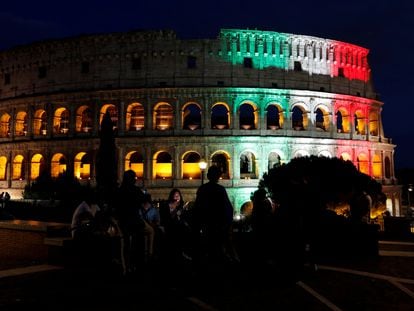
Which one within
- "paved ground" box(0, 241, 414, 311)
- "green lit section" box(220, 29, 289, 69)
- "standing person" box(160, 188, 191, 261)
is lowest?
"paved ground" box(0, 241, 414, 311)

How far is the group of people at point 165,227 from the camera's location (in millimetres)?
7371

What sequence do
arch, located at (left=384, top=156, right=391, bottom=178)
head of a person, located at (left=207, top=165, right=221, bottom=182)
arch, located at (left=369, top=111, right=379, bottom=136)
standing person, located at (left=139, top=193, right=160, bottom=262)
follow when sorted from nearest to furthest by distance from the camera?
head of a person, located at (left=207, top=165, right=221, bottom=182) → standing person, located at (left=139, top=193, right=160, bottom=262) → arch, located at (left=369, top=111, right=379, bottom=136) → arch, located at (left=384, top=156, right=391, bottom=178)

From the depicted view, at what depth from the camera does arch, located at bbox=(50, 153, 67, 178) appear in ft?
113

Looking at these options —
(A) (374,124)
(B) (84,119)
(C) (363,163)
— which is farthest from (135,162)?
(A) (374,124)

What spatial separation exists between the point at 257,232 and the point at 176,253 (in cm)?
166

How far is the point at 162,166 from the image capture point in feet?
113

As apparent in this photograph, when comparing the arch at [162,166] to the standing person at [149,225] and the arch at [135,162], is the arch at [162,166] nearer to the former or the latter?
the arch at [135,162]

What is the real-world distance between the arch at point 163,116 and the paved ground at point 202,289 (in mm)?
25485

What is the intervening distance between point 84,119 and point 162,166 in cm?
768

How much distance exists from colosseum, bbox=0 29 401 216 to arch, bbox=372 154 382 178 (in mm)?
1547

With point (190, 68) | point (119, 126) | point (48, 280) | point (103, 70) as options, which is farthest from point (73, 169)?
point (48, 280)

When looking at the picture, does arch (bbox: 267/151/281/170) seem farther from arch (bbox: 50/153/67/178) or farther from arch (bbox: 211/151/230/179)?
arch (bbox: 50/153/67/178)

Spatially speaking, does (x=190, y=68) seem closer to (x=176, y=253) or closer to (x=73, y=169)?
Result: (x=73, y=169)

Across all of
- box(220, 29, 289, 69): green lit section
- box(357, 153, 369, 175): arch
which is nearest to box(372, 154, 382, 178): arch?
box(357, 153, 369, 175): arch
